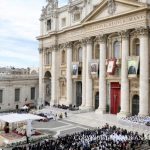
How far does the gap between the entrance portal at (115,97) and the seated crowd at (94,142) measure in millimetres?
13569

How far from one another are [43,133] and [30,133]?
3.17 m

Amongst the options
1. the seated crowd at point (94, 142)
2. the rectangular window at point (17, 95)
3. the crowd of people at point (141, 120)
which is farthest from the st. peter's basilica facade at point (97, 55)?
the seated crowd at point (94, 142)

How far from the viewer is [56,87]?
182ft

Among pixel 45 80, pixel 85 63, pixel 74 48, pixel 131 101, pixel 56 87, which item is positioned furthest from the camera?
pixel 45 80

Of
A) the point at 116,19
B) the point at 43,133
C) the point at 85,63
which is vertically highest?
the point at 116,19

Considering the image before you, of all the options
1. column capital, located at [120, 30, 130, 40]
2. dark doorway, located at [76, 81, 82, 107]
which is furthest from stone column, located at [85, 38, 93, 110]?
column capital, located at [120, 30, 130, 40]

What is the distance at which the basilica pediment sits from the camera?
1553 inches

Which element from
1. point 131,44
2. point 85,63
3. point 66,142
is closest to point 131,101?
point 131,44

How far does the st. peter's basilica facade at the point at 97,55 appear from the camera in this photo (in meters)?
39.0

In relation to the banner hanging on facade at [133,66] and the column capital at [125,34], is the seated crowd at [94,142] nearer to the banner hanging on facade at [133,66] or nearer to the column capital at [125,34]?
the banner hanging on facade at [133,66]

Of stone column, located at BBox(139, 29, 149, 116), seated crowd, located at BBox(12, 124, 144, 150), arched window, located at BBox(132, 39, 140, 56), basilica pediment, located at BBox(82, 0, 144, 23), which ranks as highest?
basilica pediment, located at BBox(82, 0, 144, 23)

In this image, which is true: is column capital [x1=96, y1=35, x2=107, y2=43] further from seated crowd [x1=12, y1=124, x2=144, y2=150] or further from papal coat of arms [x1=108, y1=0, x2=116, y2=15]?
seated crowd [x1=12, y1=124, x2=144, y2=150]

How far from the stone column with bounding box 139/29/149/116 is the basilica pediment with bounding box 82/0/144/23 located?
3.90 meters

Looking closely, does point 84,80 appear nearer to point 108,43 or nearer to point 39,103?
point 108,43
